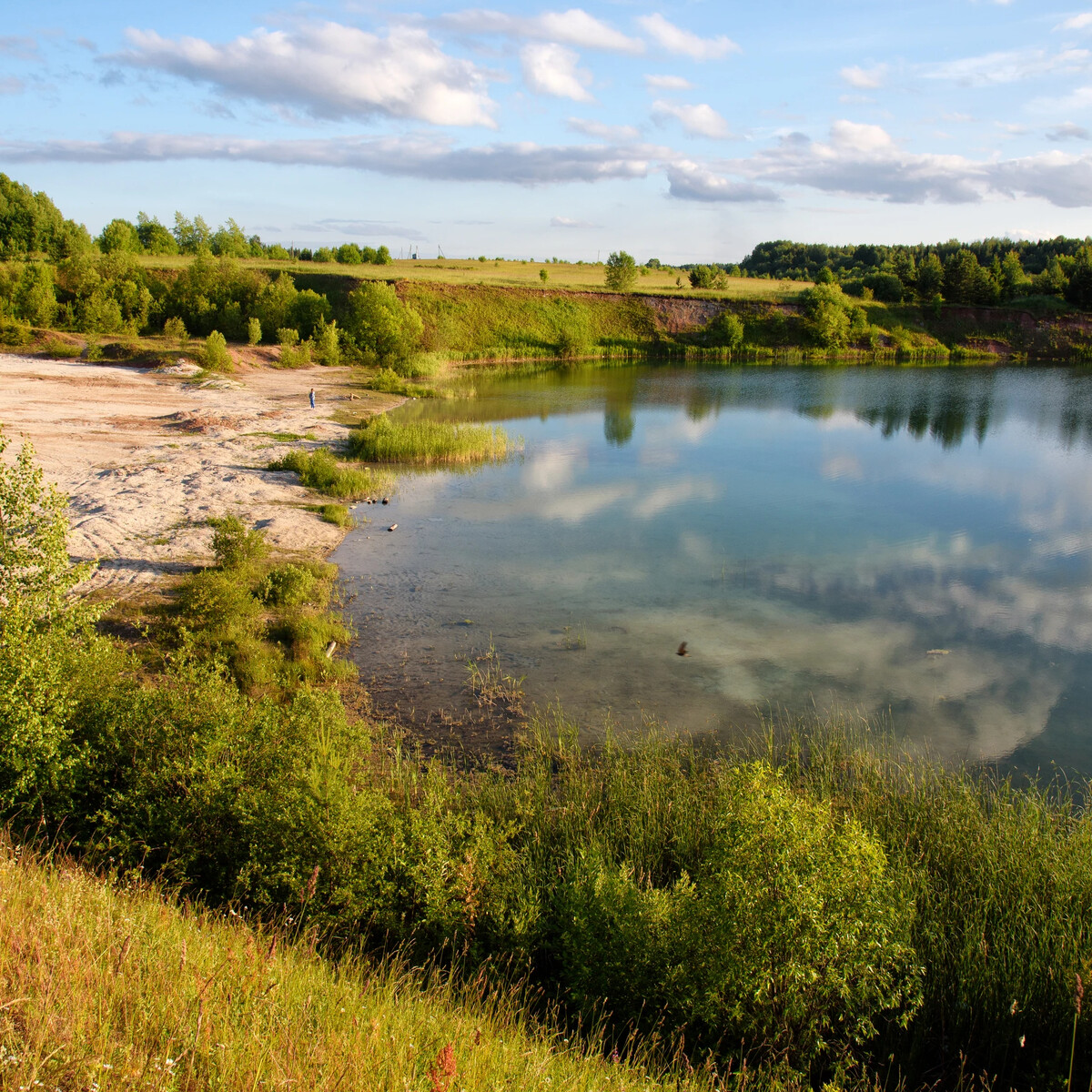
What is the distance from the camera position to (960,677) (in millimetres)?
13023

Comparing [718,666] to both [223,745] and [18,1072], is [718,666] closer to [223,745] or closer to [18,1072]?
[223,745]

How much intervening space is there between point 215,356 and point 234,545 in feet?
112

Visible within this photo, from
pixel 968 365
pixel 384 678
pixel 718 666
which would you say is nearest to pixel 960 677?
pixel 718 666

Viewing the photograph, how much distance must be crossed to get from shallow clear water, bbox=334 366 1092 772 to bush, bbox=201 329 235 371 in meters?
22.5

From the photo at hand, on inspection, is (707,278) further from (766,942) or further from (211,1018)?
(211,1018)

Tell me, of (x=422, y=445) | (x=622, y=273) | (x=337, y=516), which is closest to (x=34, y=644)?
(x=337, y=516)

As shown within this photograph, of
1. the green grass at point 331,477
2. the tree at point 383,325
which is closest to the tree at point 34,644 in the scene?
the green grass at point 331,477

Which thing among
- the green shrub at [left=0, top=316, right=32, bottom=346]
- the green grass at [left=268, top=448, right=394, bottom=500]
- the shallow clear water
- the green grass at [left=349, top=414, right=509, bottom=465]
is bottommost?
the shallow clear water

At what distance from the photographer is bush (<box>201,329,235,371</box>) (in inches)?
1820

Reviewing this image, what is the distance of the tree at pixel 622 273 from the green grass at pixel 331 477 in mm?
57696

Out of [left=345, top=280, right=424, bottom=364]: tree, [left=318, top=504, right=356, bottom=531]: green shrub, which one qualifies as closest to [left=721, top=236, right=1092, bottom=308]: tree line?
[left=345, top=280, right=424, bottom=364]: tree

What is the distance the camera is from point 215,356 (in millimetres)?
46281

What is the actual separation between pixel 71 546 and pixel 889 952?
1692cm

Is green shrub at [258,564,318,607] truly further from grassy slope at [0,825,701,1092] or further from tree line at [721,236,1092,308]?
tree line at [721,236,1092,308]
